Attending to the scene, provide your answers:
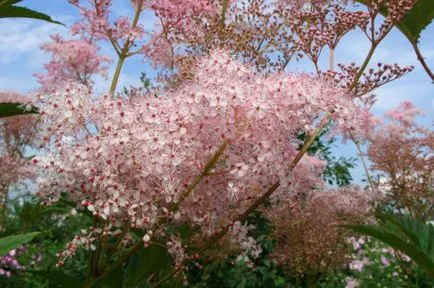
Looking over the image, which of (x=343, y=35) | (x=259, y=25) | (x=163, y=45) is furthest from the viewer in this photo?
(x=259, y=25)

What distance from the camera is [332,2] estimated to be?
10.1 feet

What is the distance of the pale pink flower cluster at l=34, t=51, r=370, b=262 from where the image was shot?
213 centimetres

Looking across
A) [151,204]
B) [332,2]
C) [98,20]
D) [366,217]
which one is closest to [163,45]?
[98,20]

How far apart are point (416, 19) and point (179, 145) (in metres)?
1.51

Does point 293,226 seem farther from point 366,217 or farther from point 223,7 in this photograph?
point 223,7

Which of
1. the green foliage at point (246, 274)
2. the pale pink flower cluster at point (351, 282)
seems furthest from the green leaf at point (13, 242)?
the pale pink flower cluster at point (351, 282)

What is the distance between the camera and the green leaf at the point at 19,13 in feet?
8.78

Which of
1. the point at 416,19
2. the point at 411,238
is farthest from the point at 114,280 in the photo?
the point at 416,19

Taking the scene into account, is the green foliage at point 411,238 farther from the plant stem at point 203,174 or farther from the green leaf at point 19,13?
the green leaf at point 19,13

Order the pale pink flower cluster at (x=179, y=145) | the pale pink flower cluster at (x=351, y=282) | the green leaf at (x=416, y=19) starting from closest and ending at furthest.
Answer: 1. the pale pink flower cluster at (x=179, y=145)
2. the green leaf at (x=416, y=19)
3. the pale pink flower cluster at (x=351, y=282)

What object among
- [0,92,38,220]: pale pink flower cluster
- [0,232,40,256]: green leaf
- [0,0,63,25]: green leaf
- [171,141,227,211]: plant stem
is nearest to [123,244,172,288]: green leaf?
[171,141,227,211]: plant stem

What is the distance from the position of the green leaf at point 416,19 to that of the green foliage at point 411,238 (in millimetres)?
902

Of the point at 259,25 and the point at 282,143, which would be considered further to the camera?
the point at 259,25

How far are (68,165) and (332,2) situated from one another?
5.03 ft
